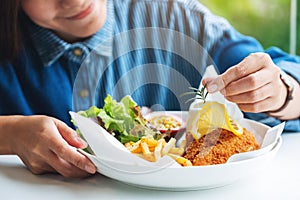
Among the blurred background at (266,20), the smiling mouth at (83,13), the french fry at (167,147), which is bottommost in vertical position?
the blurred background at (266,20)

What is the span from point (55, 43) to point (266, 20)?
1.57m

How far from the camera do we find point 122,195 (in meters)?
0.87

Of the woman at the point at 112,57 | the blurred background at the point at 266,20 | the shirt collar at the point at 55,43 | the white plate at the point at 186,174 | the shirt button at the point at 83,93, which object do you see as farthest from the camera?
the blurred background at the point at 266,20

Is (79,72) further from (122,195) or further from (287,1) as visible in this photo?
(287,1)

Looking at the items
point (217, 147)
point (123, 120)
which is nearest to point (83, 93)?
point (123, 120)

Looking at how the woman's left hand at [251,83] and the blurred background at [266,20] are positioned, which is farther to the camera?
the blurred background at [266,20]

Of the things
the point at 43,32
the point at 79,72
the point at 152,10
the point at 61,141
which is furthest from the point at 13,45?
the point at 61,141

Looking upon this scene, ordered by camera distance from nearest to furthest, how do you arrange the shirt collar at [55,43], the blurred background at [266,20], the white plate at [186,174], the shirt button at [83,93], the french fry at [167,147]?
the white plate at [186,174]
the french fry at [167,147]
the shirt button at [83,93]
the shirt collar at [55,43]
the blurred background at [266,20]

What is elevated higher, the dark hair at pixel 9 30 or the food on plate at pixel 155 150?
the dark hair at pixel 9 30

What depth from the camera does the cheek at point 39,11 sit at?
1387 millimetres

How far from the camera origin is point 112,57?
1554 mm

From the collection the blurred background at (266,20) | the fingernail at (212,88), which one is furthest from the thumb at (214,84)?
the blurred background at (266,20)

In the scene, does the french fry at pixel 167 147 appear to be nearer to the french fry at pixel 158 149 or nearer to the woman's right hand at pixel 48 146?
the french fry at pixel 158 149

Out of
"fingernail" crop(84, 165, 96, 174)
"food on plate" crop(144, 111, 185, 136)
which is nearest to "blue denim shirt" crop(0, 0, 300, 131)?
"food on plate" crop(144, 111, 185, 136)
